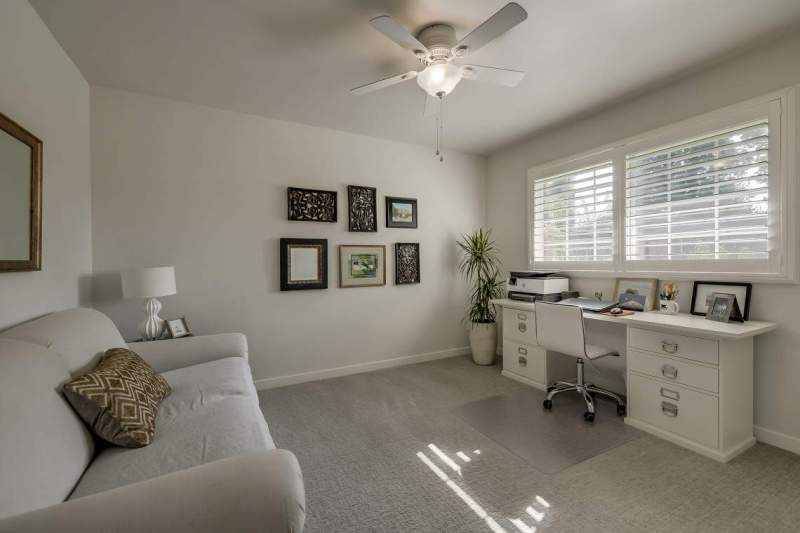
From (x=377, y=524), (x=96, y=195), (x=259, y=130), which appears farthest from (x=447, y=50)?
(x=96, y=195)

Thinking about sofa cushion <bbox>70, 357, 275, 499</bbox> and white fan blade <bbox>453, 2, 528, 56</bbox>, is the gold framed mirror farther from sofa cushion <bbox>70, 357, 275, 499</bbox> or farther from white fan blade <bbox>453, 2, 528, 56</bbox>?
white fan blade <bbox>453, 2, 528, 56</bbox>

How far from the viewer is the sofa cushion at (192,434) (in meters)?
1.15

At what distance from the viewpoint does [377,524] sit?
1547mm

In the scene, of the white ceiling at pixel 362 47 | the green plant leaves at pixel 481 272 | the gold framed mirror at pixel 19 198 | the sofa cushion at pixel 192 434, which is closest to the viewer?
the sofa cushion at pixel 192 434

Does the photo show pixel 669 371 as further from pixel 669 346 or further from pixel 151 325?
pixel 151 325

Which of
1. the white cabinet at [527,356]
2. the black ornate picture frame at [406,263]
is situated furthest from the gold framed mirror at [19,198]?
the white cabinet at [527,356]

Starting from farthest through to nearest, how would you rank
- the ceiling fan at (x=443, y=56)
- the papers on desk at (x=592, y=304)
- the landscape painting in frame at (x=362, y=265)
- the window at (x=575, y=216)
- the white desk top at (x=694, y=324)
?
the landscape painting in frame at (x=362, y=265), the window at (x=575, y=216), the papers on desk at (x=592, y=304), the white desk top at (x=694, y=324), the ceiling fan at (x=443, y=56)

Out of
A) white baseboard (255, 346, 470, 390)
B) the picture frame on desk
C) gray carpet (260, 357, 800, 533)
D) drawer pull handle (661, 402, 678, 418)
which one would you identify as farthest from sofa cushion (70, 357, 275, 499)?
the picture frame on desk

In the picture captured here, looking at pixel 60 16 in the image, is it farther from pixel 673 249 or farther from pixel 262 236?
pixel 673 249

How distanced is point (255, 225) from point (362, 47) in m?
1.78

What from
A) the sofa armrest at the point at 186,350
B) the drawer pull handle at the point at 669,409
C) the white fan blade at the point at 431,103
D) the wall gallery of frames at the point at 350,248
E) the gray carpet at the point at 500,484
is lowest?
the gray carpet at the point at 500,484

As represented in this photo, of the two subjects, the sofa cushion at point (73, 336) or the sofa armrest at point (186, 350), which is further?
the sofa armrest at point (186, 350)

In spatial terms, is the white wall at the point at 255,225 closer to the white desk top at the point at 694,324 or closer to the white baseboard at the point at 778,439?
the white desk top at the point at 694,324

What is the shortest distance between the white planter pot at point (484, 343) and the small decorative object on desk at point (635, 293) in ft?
4.32
